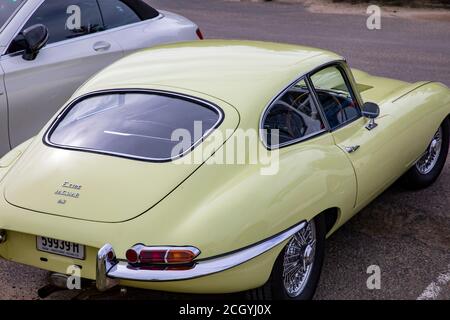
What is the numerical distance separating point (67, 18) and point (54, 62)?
0.52 meters

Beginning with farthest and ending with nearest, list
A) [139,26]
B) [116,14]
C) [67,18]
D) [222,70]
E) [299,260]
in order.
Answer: [139,26], [116,14], [67,18], [222,70], [299,260]

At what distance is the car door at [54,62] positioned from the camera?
5859 millimetres

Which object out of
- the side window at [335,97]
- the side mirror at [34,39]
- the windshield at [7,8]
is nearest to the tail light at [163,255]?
the side window at [335,97]

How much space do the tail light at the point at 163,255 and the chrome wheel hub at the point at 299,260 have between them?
73 centimetres

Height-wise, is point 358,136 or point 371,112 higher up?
point 371,112

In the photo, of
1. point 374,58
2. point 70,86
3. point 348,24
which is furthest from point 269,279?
point 348,24

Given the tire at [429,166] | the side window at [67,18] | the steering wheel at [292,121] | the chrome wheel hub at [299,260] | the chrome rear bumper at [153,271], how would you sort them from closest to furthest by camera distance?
the chrome rear bumper at [153,271] < the chrome wheel hub at [299,260] < the steering wheel at [292,121] < the tire at [429,166] < the side window at [67,18]

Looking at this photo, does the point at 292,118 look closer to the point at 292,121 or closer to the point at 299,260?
the point at 292,121

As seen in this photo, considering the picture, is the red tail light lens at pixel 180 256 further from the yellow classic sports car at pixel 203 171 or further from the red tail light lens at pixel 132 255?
the red tail light lens at pixel 132 255

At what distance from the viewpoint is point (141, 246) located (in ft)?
11.6

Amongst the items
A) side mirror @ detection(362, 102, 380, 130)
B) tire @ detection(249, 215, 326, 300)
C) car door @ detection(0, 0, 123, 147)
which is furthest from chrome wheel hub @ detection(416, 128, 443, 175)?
car door @ detection(0, 0, 123, 147)

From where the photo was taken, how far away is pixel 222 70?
4551 millimetres

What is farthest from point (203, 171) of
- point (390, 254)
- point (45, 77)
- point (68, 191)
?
point (45, 77)
